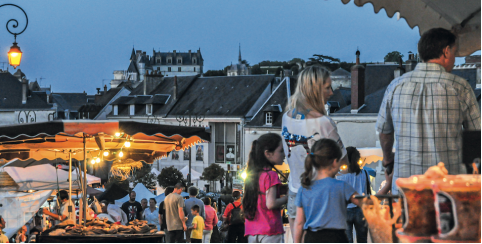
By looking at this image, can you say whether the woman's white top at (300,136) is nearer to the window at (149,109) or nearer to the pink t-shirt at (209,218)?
the pink t-shirt at (209,218)

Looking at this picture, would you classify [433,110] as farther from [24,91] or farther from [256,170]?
[24,91]

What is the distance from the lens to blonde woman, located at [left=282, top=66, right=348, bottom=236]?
14.8 feet

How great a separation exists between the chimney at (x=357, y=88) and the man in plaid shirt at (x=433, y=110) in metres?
33.6

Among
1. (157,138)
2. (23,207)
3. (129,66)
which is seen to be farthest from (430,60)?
(129,66)

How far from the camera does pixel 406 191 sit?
2.86 metres

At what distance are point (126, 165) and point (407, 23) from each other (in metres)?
8.86

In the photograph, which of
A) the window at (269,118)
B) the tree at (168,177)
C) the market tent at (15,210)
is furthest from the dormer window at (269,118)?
the market tent at (15,210)

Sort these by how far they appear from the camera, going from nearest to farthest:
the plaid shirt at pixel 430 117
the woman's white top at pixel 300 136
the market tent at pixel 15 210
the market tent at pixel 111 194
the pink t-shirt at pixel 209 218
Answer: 1. the plaid shirt at pixel 430 117
2. the woman's white top at pixel 300 136
3. the pink t-shirt at pixel 209 218
4. the market tent at pixel 15 210
5. the market tent at pixel 111 194

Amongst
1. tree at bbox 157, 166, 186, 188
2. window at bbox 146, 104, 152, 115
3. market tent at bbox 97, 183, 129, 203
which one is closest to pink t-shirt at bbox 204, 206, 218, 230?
market tent at bbox 97, 183, 129, 203

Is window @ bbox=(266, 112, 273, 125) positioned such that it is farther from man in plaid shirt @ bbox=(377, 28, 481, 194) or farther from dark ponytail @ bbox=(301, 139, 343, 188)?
dark ponytail @ bbox=(301, 139, 343, 188)

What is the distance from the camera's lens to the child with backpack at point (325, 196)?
151 inches

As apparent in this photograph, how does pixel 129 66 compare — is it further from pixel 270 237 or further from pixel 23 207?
pixel 270 237

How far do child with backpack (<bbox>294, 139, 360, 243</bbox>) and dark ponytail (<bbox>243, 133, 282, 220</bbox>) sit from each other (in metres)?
0.99

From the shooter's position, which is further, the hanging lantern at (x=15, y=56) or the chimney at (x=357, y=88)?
the chimney at (x=357, y=88)
